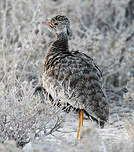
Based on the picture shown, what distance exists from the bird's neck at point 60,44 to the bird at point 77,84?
15 cm

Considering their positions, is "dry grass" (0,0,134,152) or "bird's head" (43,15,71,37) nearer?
"dry grass" (0,0,134,152)

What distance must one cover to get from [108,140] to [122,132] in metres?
0.42

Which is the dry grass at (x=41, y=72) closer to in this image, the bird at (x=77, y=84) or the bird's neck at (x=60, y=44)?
the bird at (x=77, y=84)

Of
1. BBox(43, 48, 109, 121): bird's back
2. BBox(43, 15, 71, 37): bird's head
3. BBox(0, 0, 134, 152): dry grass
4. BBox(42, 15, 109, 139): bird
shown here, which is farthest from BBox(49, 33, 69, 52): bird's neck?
BBox(0, 0, 134, 152): dry grass

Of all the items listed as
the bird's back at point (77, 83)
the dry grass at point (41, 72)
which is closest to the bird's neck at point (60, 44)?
the bird's back at point (77, 83)

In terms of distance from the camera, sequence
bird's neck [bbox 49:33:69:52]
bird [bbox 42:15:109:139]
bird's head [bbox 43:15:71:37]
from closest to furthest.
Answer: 1. bird [bbox 42:15:109:139]
2. bird's neck [bbox 49:33:69:52]
3. bird's head [bbox 43:15:71:37]

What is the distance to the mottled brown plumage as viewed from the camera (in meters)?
4.64

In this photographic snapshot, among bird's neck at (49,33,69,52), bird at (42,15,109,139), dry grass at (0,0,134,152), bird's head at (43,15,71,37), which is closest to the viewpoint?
dry grass at (0,0,134,152)

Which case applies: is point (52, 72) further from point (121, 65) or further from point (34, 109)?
point (121, 65)

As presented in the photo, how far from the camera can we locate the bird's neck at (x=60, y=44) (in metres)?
5.47

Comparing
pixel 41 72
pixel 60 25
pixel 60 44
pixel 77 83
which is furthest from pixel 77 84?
pixel 41 72

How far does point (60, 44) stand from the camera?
18.2 feet

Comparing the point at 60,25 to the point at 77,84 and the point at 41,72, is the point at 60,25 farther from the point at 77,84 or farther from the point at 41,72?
the point at 77,84

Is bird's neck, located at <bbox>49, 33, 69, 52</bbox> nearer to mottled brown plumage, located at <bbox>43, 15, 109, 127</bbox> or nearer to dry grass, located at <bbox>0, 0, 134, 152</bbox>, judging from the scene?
mottled brown plumage, located at <bbox>43, 15, 109, 127</bbox>
